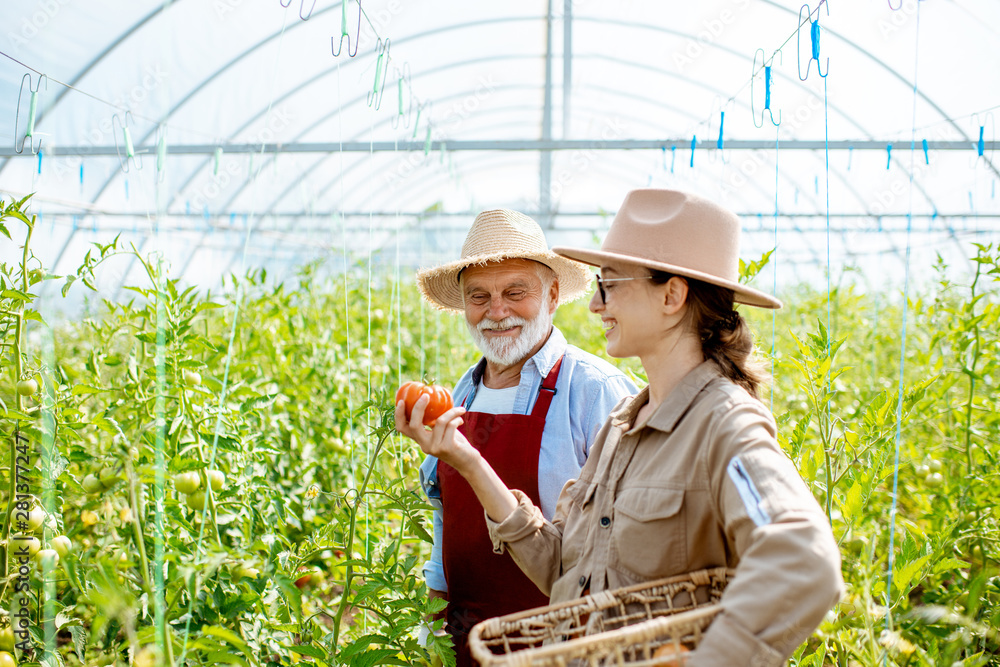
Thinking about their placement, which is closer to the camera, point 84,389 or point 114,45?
point 84,389

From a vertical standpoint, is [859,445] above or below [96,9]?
below

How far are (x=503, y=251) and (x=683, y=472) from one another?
41.3 inches

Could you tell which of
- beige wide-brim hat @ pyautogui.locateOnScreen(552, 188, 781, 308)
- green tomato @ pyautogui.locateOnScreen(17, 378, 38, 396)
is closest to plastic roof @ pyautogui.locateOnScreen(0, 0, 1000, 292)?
green tomato @ pyautogui.locateOnScreen(17, 378, 38, 396)

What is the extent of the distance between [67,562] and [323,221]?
35.1 feet

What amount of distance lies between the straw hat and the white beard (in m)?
0.18

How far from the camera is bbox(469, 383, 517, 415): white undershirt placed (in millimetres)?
1961

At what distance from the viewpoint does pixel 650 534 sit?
45.2 inches

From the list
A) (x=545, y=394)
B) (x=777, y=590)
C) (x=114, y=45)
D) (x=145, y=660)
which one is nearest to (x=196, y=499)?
(x=145, y=660)

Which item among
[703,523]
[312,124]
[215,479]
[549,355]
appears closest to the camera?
[703,523]

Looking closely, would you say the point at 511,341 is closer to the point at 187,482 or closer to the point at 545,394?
the point at 545,394

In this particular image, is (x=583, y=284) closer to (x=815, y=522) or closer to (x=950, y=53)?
(x=815, y=522)

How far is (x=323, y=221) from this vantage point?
1141cm

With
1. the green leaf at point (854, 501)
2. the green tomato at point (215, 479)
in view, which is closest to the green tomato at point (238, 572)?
the green tomato at point (215, 479)

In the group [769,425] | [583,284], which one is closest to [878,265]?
[583,284]
